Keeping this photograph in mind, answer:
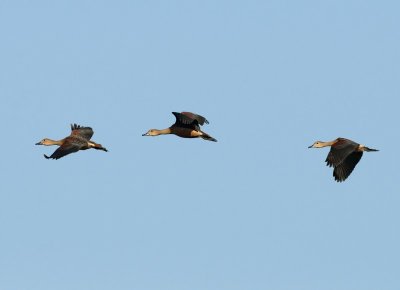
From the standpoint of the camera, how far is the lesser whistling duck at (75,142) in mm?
38250

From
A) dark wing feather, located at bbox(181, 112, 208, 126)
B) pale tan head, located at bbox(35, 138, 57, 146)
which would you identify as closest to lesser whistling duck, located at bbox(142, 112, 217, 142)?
dark wing feather, located at bbox(181, 112, 208, 126)

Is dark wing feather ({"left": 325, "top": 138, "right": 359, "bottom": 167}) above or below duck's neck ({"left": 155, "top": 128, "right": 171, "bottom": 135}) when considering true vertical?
below

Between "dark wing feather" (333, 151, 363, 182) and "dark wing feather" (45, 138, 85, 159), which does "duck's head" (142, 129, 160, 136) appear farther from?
"dark wing feather" (333, 151, 363, 182)

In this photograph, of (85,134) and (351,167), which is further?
(85,134)

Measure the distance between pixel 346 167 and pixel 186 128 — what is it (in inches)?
221

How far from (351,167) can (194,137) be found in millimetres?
5397

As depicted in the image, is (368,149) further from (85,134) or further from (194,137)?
(85,134)

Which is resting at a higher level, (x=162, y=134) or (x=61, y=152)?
(x=162, y=134)

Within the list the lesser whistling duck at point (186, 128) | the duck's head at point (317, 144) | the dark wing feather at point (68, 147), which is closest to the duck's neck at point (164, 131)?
the lesser whistling duck at point (186, 128)

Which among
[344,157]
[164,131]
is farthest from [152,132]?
[344,157]

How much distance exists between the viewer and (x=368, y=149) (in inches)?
1496

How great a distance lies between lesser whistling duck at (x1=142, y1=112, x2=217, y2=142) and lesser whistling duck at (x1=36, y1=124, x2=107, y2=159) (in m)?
2.34

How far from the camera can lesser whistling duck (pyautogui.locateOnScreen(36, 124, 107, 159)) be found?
125 ft

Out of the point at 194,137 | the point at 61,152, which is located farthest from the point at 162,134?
the point at 61,152
